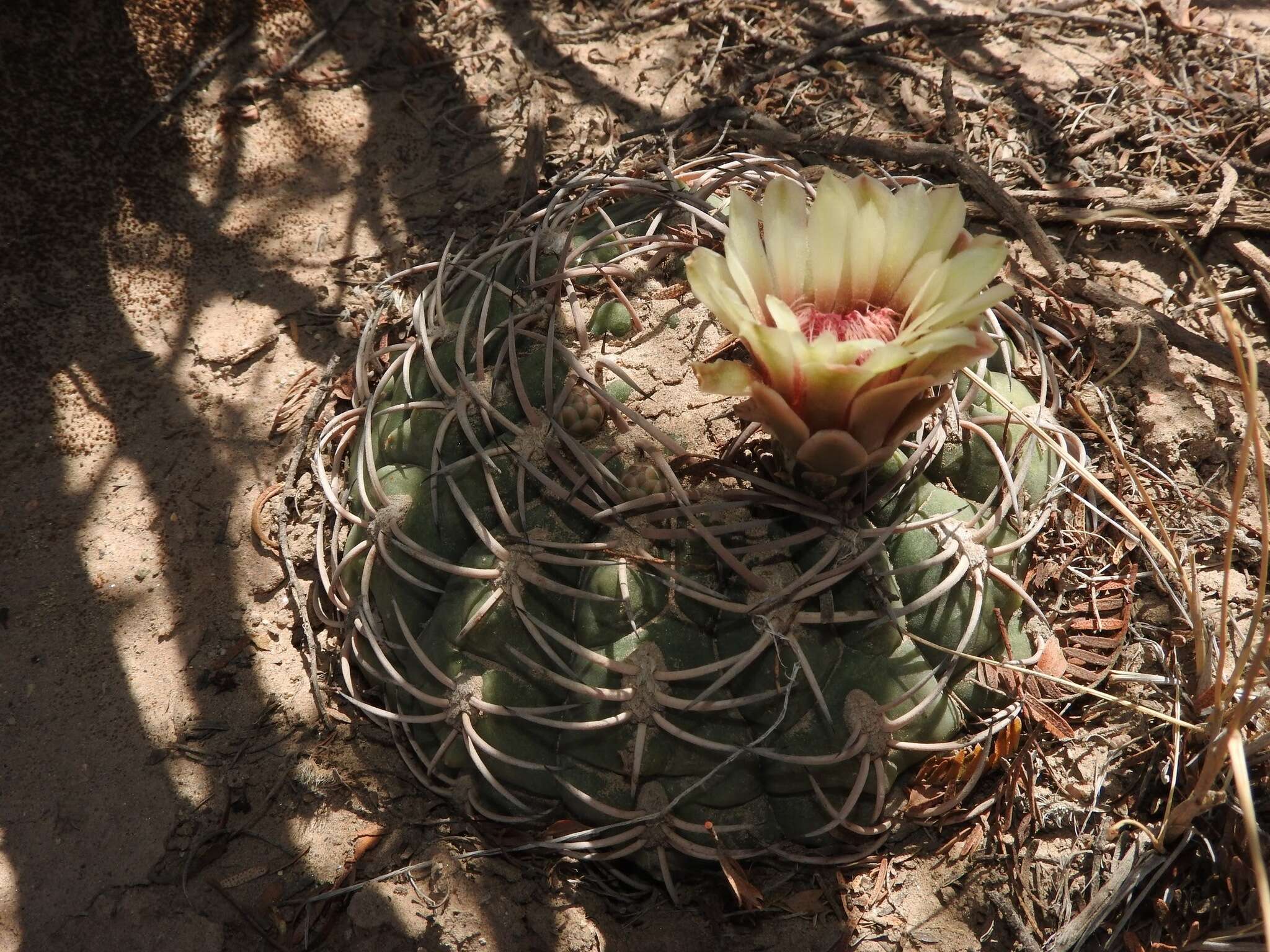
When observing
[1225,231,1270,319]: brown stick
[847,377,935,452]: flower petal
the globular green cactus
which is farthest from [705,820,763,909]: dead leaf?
[1225,231,1270,319]: brown stick

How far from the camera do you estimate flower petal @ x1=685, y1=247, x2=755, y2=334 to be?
4.28 ft

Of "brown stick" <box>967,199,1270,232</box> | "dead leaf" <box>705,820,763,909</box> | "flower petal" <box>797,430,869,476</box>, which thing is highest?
"flower petal" <box>797,430,869,476</box>

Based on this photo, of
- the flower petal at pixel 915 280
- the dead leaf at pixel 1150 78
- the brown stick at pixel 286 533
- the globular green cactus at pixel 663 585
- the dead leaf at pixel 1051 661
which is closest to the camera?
the flower petal at pixel 915 280

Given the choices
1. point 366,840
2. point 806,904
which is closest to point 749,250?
point 806,904

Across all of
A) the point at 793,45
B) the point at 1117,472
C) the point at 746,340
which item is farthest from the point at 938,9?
the point at 746,340

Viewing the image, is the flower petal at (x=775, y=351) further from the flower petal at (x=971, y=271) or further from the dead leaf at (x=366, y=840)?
the dead leaf at (x=366, y=840)

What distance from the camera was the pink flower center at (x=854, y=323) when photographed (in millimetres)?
1418

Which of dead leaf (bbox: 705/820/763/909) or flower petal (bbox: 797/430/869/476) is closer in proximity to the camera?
flower petal (bbox: 797/430/869/476)

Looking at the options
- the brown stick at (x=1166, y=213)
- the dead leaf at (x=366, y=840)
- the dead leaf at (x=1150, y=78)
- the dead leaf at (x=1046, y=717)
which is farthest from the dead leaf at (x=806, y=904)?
the dead leaf at (x=1150, y=78)

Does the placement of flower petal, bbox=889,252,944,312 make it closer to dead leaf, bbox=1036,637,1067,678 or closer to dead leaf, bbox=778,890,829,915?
dead leaf, bbox=1036,637,1067,678

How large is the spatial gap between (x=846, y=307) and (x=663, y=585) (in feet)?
1.93

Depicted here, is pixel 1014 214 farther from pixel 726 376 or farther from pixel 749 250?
pixel 726 376

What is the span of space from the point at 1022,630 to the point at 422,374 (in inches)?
54.3

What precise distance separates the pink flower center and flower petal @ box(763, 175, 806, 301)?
45mm
